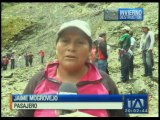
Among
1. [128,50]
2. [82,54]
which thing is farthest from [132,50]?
[82,54]

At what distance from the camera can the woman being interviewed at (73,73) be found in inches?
103

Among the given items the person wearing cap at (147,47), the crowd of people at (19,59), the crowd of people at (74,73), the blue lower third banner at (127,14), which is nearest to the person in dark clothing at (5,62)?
the crowd of people at (19,59)

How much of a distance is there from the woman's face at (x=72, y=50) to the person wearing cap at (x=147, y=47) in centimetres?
84

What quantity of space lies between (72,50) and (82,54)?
0.07 metres

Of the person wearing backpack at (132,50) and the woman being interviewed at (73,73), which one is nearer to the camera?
the woman being interviewed at (73,73)

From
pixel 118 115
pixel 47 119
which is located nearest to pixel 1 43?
pixel 47 119

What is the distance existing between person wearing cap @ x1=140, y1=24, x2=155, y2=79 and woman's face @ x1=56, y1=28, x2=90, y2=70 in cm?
84

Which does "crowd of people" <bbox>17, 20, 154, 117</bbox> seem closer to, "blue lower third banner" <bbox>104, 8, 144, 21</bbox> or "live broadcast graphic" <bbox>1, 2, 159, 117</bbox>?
"live broadcast graphic" <bbox>1, 2, 159, 117</bbox>

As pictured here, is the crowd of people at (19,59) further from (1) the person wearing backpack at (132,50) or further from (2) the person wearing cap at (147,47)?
(2) the person wearing cap at (147,47)

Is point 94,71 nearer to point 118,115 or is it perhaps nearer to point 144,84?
point 118,115

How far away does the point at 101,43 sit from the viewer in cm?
346

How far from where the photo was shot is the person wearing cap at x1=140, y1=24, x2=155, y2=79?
3406 mm

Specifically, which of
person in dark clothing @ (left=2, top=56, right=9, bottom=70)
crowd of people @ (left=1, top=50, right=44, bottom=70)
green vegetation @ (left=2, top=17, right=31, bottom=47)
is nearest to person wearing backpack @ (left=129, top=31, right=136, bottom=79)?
crowd of people @ (left=1, top=50, right=44, bottom=70)

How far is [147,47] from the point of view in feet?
11.6
